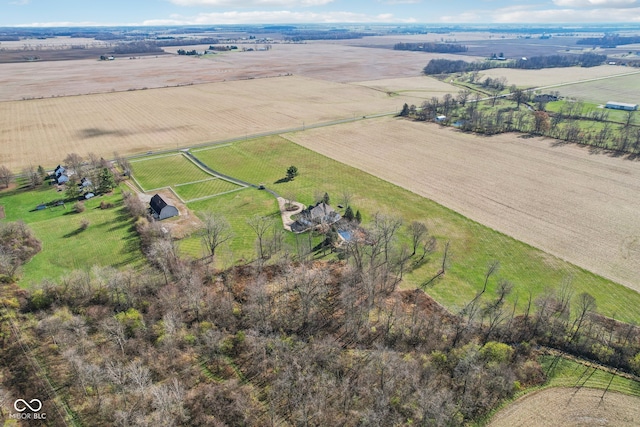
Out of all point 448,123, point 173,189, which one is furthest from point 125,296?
point 448,123

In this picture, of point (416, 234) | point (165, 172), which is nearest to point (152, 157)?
point (165, 172)

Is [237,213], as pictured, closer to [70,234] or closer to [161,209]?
[161,209]

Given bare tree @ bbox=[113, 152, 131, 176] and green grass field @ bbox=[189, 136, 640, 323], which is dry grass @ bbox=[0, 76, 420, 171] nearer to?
bare tree @ bbox=[113, 152, 131, 176]

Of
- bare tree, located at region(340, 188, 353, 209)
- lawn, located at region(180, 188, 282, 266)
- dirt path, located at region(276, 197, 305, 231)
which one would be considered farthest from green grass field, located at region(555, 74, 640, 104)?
lawn, located at region(180, 188, 282, 266)

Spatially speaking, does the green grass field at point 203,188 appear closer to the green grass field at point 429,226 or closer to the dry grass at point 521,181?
the green grass field at point 429,226

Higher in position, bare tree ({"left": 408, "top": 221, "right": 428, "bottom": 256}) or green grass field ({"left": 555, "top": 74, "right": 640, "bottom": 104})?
green grass field ({"left": 555, "top": 74, "right": 640, "bottom": 104})

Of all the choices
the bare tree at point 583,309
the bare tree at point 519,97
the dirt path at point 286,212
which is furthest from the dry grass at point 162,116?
the bare tree at point 583,309
